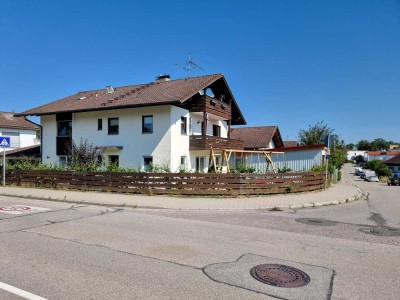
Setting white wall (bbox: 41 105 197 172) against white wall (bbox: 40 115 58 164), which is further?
white wall (bbox: 40 115 58 164)

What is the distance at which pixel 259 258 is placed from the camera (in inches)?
216

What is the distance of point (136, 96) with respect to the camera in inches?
901

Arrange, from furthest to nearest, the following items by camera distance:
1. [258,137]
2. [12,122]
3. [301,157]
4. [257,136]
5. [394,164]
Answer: [394,164] < [257,136] < [258,137] < [12,122] < [301,157]

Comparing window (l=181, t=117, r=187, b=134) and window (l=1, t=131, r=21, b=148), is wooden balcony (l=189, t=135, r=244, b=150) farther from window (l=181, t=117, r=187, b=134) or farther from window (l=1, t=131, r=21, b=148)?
window (l=1, t=131, r=21, b=148)

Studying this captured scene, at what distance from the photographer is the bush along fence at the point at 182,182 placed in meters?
13.6

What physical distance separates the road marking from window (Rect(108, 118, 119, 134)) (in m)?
12.0

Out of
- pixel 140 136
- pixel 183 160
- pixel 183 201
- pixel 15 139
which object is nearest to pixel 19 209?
pixel 183 201

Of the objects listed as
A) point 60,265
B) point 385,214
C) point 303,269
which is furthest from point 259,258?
point 385,214

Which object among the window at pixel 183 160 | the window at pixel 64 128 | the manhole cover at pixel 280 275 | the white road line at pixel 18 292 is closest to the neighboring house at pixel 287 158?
the window at pixel 183 160

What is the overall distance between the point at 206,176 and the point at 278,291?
378 inches

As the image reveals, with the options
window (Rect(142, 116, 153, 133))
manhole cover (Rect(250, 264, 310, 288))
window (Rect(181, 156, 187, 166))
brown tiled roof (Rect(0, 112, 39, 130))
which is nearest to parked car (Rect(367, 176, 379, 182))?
window (Rect(181, 156, 187, 166))

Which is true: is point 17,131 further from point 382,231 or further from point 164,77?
point 382,231

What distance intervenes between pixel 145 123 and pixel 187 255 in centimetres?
1673

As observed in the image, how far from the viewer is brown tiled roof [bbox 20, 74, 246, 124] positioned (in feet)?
67.4
